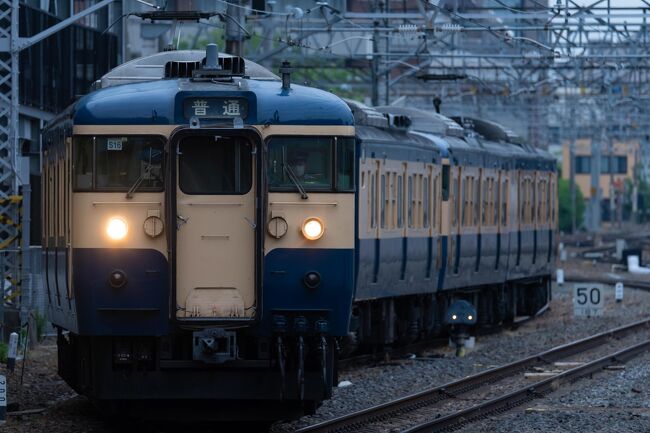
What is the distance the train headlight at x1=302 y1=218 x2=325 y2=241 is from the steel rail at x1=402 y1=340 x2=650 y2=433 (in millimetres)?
1898

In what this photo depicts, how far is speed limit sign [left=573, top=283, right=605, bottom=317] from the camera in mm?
28938

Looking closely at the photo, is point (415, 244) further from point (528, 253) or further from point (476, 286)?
point (528, 253)

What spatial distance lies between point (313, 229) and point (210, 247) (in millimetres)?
783

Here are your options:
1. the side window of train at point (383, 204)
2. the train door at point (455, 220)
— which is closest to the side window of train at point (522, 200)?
the train door at point (455, 220)

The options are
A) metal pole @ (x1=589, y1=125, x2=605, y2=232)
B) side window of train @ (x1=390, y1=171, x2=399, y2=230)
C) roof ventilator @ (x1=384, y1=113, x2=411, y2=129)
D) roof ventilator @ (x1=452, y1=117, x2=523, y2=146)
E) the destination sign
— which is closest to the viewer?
the destination sign

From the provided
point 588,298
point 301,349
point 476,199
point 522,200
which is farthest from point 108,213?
point 588,298

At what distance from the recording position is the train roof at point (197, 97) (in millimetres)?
12234

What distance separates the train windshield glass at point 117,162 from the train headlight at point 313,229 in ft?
3.66

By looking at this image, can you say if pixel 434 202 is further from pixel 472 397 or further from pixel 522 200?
pixel 522 200

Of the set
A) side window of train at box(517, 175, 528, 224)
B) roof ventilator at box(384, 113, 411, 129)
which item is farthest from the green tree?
roof ventilator at box(384, 113, 411, 129)

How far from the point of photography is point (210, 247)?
1212 cm

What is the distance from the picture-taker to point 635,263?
51.8 m

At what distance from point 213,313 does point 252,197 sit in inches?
Result: 35.5

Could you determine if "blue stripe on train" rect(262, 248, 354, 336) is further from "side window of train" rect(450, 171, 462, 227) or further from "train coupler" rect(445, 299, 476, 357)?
"side window of train" rect(450, 171, 462, 227)
